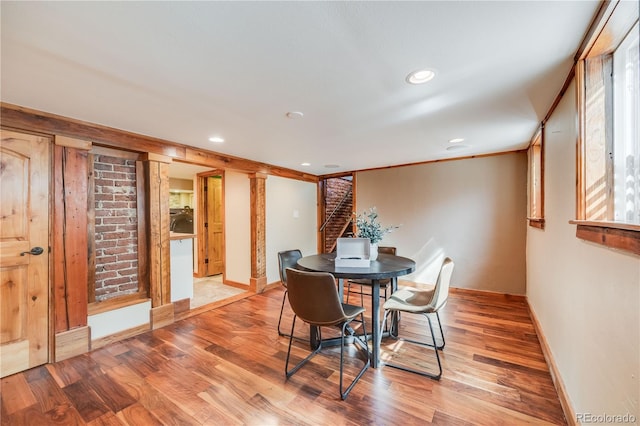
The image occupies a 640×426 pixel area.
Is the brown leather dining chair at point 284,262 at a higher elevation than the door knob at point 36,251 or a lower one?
lower

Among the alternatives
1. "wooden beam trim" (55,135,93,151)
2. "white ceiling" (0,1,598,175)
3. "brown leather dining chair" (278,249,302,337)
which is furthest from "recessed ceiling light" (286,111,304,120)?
"wooden beam trim" (55,135,93,151)

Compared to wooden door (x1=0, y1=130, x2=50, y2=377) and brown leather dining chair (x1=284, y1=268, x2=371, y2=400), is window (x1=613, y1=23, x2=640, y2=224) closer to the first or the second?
brown leather dining chair (x1=284, y1=268, x2=371, y2=400)

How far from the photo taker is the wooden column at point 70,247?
2238 millimetres

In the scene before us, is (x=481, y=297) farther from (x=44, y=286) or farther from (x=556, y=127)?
(x=44, y=286)

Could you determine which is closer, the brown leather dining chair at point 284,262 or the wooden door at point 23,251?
the wooden door at point 23,251

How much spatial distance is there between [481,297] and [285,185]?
3.61 meters

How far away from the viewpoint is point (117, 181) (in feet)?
8.92

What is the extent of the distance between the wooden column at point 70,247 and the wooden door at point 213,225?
274 centimetres

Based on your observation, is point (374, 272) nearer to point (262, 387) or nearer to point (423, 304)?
point (423, 304)

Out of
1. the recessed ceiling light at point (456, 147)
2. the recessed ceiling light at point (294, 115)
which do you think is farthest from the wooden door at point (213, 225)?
the recessed ceiling light at point (456, 147)

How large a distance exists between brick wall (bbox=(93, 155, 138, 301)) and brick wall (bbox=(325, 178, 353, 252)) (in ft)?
12.0

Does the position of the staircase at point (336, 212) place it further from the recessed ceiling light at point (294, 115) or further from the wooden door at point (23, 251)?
the wooden door at point (23, 251)

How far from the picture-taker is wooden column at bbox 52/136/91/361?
7.34 feet

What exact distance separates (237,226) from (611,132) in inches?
171
